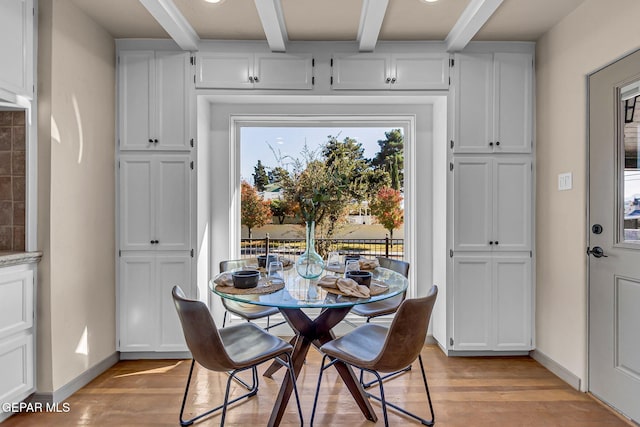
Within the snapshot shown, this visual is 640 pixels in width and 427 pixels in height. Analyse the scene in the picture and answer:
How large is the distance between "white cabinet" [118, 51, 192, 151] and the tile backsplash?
2.37ft

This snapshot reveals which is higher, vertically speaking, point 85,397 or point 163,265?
point 163,265

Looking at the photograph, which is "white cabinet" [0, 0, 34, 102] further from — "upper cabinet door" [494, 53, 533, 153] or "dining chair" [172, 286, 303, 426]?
"upper cabinet door" [494, 53, 533, 153]

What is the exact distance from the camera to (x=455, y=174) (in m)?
3.03

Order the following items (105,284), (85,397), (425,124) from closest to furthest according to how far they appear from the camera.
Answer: (85,397) < (105,284) < (425,124)

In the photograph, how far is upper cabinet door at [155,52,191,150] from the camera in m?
2.99

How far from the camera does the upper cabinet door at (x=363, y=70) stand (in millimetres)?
3029

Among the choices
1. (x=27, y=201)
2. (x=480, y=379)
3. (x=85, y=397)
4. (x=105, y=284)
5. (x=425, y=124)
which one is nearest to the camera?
(x=27, y=201)

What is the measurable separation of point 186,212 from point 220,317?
3.51ft

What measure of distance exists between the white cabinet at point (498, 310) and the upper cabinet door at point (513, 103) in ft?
3.16

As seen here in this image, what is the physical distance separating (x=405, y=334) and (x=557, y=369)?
1760 millimetres

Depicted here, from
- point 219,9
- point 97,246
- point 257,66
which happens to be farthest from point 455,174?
point 97,246

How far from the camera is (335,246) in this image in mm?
3574

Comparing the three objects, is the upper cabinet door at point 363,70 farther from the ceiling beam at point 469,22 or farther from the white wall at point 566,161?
the white wall at point 566,161

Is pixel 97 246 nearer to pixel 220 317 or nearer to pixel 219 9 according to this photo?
pixel 220 317
